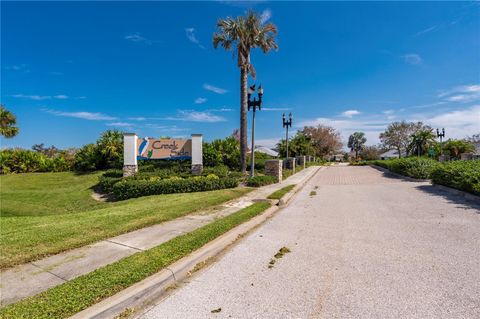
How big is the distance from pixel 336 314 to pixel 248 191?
8978 millimetres

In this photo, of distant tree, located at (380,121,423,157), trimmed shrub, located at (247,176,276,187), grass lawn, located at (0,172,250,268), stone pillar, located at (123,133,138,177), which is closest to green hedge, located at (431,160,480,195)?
trimmed shrub, located at (247,176,276,187)

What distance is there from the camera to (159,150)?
16.7 meters

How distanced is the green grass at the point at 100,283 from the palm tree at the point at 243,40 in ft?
41.2

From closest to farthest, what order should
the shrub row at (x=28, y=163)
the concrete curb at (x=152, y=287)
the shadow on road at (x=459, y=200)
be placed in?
the concrete curb at (x=152, y=287) → the shadow on road at (x=459, y=200) → the shrub row at (x=28, y=163)

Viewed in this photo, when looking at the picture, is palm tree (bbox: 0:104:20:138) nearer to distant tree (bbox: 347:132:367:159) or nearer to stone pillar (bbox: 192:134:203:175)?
stone pillar (bbox: 192:134:203:175)

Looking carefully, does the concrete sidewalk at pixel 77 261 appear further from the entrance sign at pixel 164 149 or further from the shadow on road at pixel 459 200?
the entrance sign at pixel 164 149

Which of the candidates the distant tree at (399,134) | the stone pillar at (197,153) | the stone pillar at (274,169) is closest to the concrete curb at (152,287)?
the stone pillar at (274,169)

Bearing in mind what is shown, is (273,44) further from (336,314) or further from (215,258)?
(336,314)

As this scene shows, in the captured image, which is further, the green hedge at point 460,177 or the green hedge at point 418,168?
the green hedge at point 418,168

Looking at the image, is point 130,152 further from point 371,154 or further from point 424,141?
point 371,154

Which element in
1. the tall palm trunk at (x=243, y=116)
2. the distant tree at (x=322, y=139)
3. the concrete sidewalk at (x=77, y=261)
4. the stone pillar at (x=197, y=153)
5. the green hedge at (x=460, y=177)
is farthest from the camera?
the distant tree at (x=322, y=139)

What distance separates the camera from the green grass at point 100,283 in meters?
2.53

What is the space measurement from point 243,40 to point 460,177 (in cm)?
1405

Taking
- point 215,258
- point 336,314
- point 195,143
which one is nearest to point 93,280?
point 215,258
